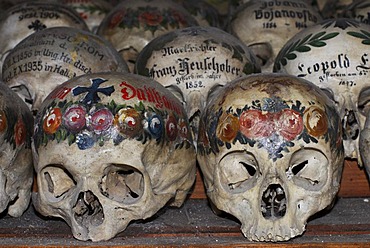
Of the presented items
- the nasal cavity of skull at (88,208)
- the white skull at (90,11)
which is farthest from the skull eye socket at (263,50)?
the nasal cavity of skull at (88,208)

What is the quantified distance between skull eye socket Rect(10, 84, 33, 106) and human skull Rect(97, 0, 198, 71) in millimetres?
337

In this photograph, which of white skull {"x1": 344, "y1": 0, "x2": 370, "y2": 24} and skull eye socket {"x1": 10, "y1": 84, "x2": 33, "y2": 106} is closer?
skull eye socket {"x1": 10, "y1": 84, "x2": 33, "y2": 106}

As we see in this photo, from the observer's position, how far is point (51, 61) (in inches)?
90.6

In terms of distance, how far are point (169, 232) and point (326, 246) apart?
32 cm

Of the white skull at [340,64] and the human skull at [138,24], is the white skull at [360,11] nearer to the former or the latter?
the white skull at [340,64]

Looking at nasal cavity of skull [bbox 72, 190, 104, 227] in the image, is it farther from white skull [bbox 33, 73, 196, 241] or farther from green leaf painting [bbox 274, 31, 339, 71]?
green leaf painting [bbox 274, 31, 339, 71]

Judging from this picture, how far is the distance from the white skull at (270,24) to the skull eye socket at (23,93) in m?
0.60

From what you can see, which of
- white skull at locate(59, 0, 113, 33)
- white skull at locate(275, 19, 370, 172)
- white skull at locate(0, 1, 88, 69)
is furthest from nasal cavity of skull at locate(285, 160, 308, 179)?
white skull at locate(59, 0, 113, 33)

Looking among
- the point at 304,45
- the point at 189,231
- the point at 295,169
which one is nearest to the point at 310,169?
the point at 295,169

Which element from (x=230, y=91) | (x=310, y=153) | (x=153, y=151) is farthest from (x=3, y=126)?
(x=310, y=153)

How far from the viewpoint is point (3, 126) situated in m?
1.98

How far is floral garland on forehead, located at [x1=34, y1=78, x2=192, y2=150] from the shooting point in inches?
74.7

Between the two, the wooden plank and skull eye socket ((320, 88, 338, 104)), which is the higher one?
skull eye socket ((320, 88, 338, 104))

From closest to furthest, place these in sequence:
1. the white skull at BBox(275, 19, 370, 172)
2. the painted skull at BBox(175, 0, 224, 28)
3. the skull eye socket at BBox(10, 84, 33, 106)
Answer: the white skull at BBox(275, 19, 370, 172) → the skull eye socket at BBox(10, 84, 33, 106) → the painted skull at BBox(175, 0, 224, 28)
